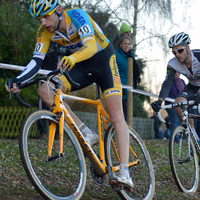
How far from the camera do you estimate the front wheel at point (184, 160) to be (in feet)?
15.7

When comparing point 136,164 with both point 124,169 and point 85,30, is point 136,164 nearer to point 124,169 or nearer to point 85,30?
point 124,169

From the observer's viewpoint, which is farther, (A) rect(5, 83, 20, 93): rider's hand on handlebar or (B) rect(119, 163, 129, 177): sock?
(B) rect(119, 163, 129, 177): sock

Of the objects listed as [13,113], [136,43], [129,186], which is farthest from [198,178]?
[136,43]

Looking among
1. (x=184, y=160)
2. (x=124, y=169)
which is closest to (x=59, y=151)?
(x=124, y=169)

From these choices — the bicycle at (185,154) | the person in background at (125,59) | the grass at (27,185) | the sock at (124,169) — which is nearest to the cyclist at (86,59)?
the sock at (124,169)

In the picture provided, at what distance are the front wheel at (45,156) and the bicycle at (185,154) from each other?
2.02 metres

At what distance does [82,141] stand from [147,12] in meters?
6.23

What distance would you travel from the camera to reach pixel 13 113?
7.25 metres

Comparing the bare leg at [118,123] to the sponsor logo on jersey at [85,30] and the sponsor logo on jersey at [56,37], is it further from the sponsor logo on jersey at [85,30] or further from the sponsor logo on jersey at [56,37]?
the sponsor logo on jersey at [56,37]

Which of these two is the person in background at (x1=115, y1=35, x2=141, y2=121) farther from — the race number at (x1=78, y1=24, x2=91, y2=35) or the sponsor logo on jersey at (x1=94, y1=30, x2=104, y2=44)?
the race number at (x1=78, y1=24, x2=91, y2=35)

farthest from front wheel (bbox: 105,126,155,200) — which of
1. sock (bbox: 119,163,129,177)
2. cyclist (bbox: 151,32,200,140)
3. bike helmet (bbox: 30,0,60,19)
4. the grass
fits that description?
bike helmet (bbox: 30,0,60,19)

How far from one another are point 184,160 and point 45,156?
2.75m

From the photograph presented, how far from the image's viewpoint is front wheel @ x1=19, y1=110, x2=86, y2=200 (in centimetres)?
271

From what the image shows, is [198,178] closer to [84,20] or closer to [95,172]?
[95,172]
